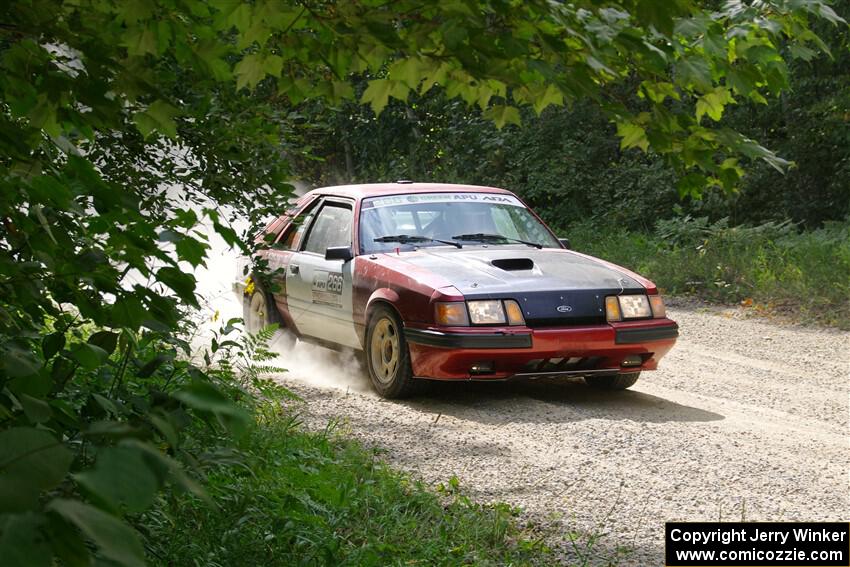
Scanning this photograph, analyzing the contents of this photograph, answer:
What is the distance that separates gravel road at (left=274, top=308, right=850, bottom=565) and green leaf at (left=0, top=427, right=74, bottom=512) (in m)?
3.74

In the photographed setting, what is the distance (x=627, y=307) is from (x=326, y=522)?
410 centimetres

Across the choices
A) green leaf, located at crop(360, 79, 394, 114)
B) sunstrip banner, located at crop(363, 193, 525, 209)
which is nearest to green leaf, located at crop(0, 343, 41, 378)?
green leaf, located at crop(360, 79, 394, 114)

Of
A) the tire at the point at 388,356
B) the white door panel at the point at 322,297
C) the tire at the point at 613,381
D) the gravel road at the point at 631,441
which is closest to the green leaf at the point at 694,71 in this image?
the gravel road at the point at 631,441

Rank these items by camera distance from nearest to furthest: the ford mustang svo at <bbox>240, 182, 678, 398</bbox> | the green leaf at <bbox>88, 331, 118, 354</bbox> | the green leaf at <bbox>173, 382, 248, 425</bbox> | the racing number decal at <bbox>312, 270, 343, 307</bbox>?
the green leaf at <bbox>173, 382, 248, 425</bbox> → the green leaf at <bbox>88, 331, 118, 354</bbox> → the ford mustang svo at <bbox>240, 182, 678, 398</bbox> → the racing number decal at <bbox>312, 270, 343, 307</bbox>

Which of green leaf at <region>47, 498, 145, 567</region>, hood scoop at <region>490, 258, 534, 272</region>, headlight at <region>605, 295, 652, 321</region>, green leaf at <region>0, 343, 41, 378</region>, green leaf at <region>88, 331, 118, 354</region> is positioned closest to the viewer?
green leaf at <region>47, 498, 145, 567</region>

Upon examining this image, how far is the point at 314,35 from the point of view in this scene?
371cm

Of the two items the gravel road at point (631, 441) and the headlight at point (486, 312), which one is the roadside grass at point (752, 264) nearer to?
the gravel road at point (631, 441)

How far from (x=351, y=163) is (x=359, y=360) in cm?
2045

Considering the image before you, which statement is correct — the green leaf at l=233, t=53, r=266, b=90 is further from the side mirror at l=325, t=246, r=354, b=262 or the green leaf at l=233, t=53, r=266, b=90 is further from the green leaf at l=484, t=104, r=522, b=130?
the side mirror at l=325, t=246, r=354, b=262

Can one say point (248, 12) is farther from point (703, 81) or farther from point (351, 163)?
point (351, 163)

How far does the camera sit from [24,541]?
1.07 metres

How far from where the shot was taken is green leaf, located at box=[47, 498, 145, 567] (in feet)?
3.41

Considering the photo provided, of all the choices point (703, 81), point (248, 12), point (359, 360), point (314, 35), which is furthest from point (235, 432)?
point (359, 360)

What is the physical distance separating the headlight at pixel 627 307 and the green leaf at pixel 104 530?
23.5ft
